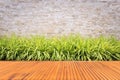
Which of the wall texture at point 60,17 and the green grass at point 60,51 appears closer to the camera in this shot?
the green grass at point 60,51

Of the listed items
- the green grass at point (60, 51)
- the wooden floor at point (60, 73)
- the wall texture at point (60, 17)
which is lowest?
the wooden floor at point (60, 73)

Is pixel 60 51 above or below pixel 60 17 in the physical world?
below

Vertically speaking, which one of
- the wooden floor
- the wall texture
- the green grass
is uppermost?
the wall texture

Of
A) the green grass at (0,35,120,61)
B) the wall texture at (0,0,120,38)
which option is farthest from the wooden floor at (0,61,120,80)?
the wall texture at (0,0,120,38)

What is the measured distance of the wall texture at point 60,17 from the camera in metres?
4.97

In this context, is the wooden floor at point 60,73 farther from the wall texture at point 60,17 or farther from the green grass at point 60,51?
the wall texture at point 60,17

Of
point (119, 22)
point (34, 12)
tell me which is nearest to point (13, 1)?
point (34, 12)

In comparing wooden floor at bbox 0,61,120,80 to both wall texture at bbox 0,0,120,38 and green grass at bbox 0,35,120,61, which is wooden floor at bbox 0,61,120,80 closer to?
green grass at bbox 0,35,120,61

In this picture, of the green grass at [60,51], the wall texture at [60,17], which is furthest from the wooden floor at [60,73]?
the wall texture at [60,17]

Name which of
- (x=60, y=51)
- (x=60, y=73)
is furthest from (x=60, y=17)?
(x=60, y=73)

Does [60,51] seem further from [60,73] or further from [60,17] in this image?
[60,73]

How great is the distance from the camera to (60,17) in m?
5.00

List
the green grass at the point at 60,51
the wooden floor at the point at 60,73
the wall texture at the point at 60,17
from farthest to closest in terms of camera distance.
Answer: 1. the wall texture at the point at 60,17
2. the green grass at the point at 60,51
3. the wooden floor at the point at 60,73

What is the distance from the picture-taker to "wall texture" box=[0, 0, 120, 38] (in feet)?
16.3
